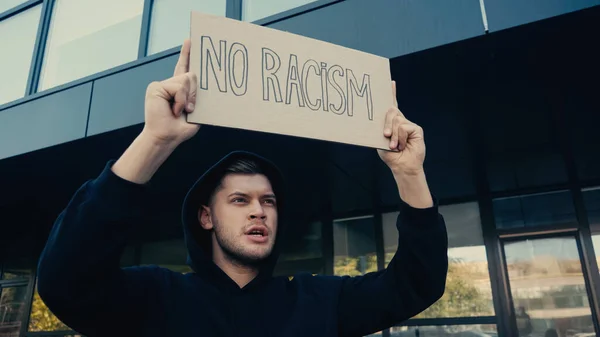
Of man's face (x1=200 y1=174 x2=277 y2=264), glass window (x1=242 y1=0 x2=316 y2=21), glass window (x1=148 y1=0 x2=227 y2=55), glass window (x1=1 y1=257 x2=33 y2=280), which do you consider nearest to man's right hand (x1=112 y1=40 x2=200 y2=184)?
man's face (x1=200 y1=174 x2=277 y2=264)

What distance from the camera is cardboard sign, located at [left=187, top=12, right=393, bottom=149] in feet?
4.34

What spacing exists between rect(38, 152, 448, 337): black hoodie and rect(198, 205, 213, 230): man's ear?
6 centimetres

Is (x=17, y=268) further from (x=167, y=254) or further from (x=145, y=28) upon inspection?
(x=145, y=28)

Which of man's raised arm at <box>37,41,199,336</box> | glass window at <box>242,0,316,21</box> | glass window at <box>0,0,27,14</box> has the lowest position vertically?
man's raised arm at <box>37,41,199,336</box>

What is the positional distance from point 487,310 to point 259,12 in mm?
3826

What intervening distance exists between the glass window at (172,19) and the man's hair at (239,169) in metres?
2.91

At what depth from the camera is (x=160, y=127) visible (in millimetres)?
1221

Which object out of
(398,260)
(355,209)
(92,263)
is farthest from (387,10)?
(355,209)

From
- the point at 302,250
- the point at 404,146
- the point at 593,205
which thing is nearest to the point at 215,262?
the point at 404,146

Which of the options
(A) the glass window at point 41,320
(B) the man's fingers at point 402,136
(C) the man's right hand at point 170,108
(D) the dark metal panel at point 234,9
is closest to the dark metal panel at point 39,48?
(D) the dark metal panel at point 234,9

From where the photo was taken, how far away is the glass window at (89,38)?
473 centimetres

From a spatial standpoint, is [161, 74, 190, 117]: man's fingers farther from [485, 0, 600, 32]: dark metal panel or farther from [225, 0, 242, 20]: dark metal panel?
[225, 0, 242, 20]: dark metal panel

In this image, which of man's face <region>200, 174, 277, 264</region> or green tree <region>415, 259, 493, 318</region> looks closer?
man's face <region>200, 174, 277, 264</region>

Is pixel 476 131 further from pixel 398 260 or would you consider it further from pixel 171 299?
pixel 171 299
